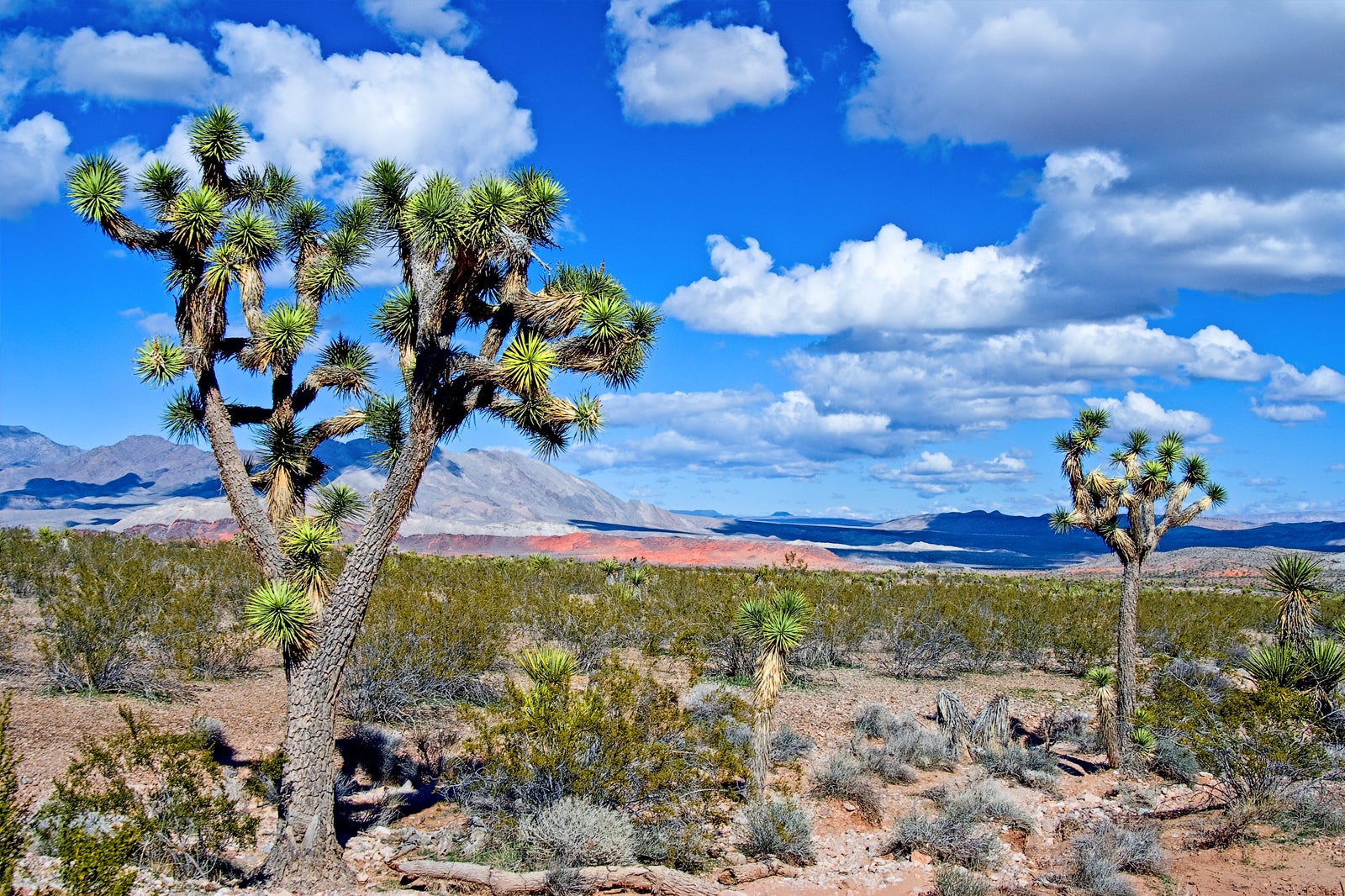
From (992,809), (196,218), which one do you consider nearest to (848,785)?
(992,809)

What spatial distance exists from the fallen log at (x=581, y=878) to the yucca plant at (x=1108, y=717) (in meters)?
8.58

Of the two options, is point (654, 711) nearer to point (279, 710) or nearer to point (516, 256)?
point (516, 256)

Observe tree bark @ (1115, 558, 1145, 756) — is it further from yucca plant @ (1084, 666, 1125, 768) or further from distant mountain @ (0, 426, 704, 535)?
distant mountain @ (0, 426, 704, 535)

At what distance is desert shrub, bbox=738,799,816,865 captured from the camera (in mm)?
9016

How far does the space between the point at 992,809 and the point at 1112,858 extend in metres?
2.03

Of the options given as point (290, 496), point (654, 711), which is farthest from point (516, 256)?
point (654, 711)

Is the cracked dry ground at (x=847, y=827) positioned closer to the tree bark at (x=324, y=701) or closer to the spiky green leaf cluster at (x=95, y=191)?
the tree bark at (x=324, y=701)

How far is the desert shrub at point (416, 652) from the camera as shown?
13172 mm

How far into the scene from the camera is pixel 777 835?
355 inches

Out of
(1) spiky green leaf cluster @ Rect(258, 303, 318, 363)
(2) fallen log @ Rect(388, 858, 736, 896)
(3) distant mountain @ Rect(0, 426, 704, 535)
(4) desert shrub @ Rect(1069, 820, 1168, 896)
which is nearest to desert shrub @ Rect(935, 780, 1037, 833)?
(4) desert shrub @ Rect(1069, 820, 1168, 896)

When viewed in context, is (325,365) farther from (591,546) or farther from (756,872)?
(591,546)

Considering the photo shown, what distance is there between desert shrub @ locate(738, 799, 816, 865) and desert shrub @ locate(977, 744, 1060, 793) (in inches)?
188

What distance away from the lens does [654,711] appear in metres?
8.88

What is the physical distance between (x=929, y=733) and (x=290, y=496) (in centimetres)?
1052
